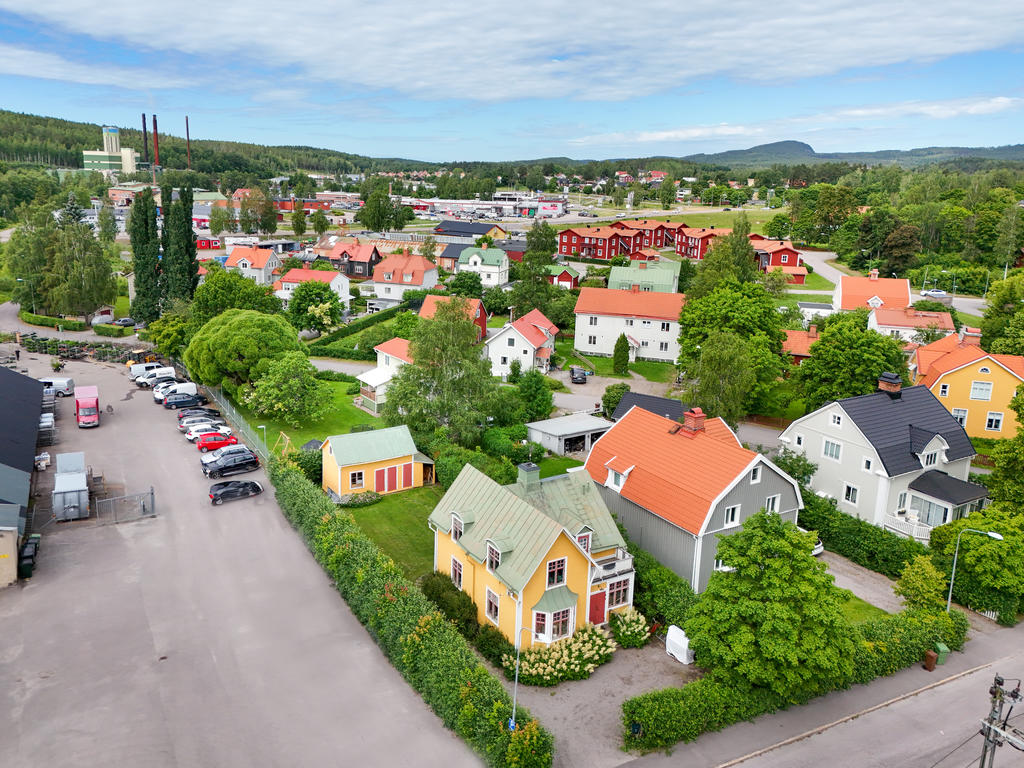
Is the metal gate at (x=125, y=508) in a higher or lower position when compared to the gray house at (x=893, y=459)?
lower

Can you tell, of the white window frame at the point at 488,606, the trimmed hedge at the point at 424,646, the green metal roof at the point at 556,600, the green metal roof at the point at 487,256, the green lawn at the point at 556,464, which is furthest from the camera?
the green metal roof at the point at 487,256

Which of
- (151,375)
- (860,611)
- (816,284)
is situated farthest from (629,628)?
(816,284)

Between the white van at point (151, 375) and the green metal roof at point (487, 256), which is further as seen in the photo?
the green metal roof at point (487, 256)

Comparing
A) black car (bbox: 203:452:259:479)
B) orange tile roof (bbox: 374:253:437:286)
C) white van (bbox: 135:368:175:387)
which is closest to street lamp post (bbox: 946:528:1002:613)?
black car (bbox: 203:452:259:479)

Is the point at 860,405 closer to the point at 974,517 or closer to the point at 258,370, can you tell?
the point at 974,517

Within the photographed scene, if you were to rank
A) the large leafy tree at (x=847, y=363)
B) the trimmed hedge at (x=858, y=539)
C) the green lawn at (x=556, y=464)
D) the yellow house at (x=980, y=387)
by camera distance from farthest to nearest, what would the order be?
the yellow house at (x=980, y=387) < the large leafy tree at (x=847, y=363) < the green lawn at (x=556, y=464) < the trimmed hedge at (x=858, y=539)

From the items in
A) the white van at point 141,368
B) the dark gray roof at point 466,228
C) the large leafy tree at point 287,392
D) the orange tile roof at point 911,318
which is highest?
the dark gray roof at point 466,228

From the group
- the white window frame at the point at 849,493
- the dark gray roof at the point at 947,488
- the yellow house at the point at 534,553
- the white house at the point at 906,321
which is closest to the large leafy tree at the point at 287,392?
the yellow house at the point at 534,553

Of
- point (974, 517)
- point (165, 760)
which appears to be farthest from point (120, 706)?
point (974, 517)

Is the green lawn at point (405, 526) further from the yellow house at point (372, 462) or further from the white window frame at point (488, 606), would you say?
the white window frame at point (488, 606)
